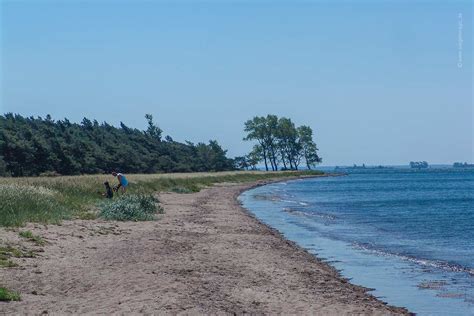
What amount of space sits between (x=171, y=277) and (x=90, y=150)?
201ft

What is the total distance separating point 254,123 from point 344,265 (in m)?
123

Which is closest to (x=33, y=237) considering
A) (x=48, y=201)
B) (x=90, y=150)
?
(x=48, y=201)

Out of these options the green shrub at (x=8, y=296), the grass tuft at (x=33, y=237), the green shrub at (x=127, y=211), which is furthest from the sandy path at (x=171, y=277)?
the green shrub at (x=127, y=211)

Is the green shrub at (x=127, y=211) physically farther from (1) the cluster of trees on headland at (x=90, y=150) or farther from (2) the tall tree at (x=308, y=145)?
(2) the tall tree at (x=308, y=145)

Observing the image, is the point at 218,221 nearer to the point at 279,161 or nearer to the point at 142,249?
the point at 142,249

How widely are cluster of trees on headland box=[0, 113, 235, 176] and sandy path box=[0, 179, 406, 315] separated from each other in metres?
39.4

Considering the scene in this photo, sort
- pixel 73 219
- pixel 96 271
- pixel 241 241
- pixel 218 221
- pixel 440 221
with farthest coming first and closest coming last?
pixel 440 221, pixel 218 221, pixel 73 219, pixel 241 241, pixel 96 271

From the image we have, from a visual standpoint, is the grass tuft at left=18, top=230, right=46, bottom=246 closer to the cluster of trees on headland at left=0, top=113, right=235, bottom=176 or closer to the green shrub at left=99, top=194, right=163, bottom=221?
the green shrub at left=99, top=194, right=163, bottom=221

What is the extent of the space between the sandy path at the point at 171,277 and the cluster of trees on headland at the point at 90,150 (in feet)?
129

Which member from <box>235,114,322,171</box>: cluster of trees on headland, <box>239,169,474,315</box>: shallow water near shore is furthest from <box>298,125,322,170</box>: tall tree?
<box>239,169,474,315</box>: shallow water near shore

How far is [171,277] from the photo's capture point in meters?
12.5

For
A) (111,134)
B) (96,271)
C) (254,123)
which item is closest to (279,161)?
(254,123)

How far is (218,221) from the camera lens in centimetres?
2723

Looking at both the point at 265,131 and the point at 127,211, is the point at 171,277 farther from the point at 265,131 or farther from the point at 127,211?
the point at 265,131
